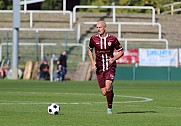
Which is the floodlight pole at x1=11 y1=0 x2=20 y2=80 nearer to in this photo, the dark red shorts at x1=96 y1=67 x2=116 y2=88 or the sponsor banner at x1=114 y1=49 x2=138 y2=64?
the sponsor banner at x1=114 y1=49 x2=138 y2=64

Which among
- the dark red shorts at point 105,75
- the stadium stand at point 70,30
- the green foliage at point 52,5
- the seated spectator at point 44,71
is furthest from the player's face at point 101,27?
the green foliage at point 52,5

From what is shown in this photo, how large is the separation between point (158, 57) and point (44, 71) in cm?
927

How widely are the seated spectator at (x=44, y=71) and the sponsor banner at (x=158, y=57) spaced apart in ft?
25.4

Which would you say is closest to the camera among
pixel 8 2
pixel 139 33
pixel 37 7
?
pixel 139 33

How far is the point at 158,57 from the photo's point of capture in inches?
2231

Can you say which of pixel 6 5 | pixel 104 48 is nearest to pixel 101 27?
pixel 104 48

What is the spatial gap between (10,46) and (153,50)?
34.0 ft

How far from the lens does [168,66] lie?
56562 mm

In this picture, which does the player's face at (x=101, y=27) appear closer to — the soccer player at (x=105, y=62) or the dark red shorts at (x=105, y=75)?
the soccer player at (x=105, y=62)

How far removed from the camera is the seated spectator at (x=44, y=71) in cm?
5144

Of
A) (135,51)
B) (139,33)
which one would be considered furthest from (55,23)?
(135,51)

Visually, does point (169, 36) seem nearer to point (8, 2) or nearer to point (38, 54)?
point (38, 54)

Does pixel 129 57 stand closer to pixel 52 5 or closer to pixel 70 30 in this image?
pixel 70 30

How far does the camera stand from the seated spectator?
5144 centimetres
